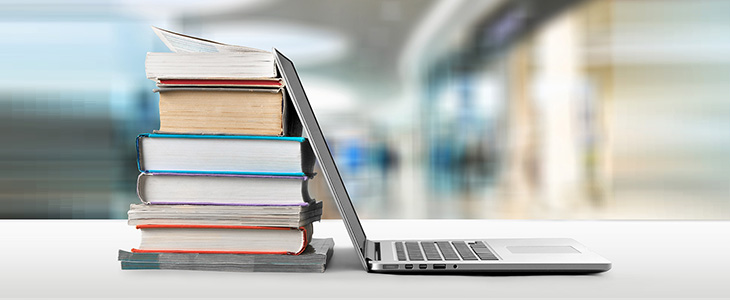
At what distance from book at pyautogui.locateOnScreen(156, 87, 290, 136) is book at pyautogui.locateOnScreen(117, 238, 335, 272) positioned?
0.21 m

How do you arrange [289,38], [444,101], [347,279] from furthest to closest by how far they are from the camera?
[444,101] < [289,38] < [347,279]

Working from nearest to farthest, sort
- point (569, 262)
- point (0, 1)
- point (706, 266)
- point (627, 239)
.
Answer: point (569, 262) < point (706, 266) < point (627, 239) < point (0, 1)

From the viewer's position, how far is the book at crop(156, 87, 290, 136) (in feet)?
3.27

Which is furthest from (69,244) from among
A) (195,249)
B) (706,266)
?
(706,266)

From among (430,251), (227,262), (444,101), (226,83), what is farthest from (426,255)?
(444,101)

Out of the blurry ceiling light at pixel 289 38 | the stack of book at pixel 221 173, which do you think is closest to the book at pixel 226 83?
the stack of book at pixel 221 173

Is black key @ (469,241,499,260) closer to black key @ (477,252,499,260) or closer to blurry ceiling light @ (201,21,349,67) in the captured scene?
black key @ (477,252,499,260)

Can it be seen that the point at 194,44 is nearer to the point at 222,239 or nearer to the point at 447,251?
the point at 222,239

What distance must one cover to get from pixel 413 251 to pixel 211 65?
481 millimetres

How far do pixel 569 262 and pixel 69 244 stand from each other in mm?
1105

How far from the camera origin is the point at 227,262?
0.98m

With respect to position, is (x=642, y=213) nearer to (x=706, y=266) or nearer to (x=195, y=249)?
(x=706, y=266)

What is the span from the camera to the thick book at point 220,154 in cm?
98

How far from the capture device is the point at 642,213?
3260mm
